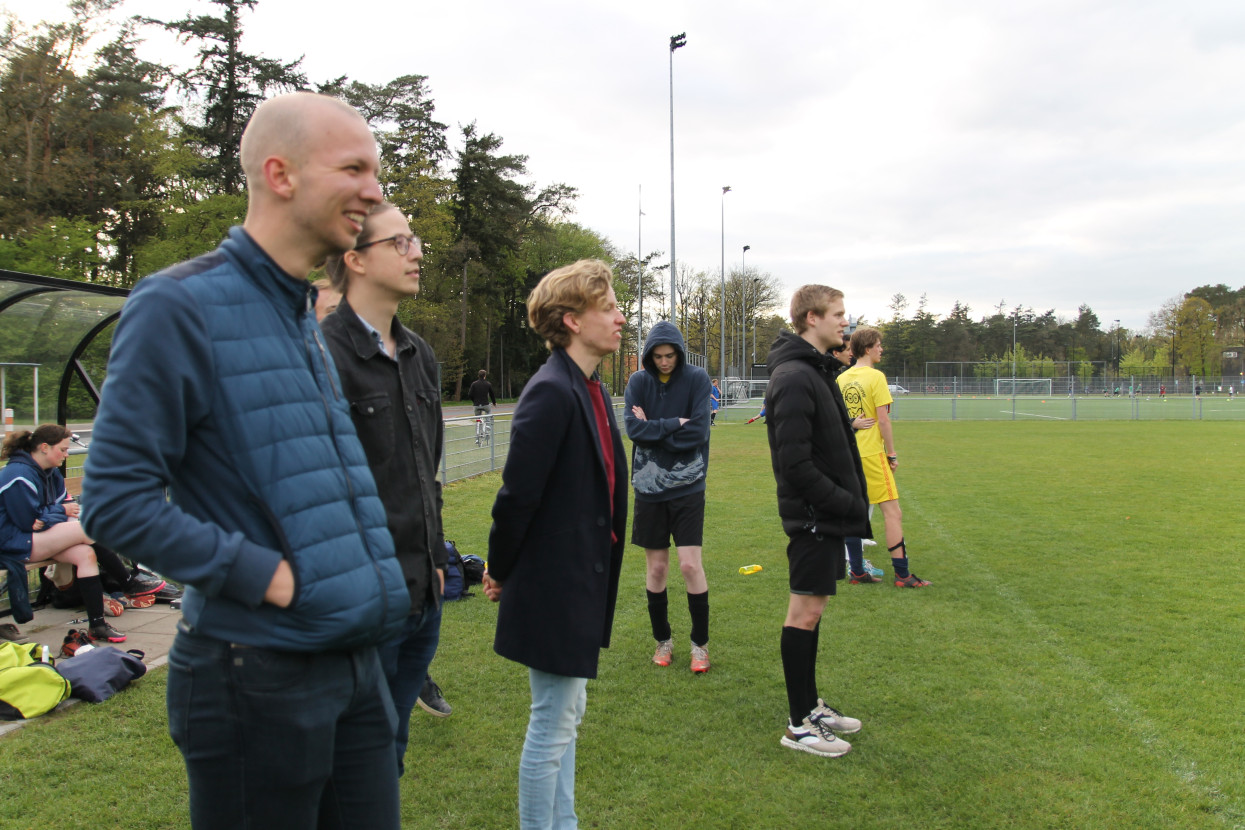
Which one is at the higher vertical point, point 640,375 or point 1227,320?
point 1227,320

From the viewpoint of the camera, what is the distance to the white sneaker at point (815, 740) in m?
3.74

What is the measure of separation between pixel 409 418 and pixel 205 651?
1.16 m

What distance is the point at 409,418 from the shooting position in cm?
249

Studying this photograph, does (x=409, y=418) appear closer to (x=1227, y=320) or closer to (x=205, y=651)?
(x=205, y=651)

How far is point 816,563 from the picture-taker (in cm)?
366

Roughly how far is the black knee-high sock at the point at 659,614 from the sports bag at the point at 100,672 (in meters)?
2.99

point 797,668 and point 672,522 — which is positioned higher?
point 672,522

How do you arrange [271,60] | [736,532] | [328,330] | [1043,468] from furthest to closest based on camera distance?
[271,60], [1043,468], [736,532], [328,330]

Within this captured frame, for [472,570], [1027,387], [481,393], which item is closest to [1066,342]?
[1027,387]

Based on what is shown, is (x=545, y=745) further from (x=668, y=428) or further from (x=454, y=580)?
(x=454, y=580)

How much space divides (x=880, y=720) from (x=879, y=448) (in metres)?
3.25

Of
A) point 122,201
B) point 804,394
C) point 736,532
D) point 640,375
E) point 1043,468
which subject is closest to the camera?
point 804,394

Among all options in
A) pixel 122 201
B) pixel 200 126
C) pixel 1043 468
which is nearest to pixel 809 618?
pixel 1043 468

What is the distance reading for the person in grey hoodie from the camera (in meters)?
4.79
